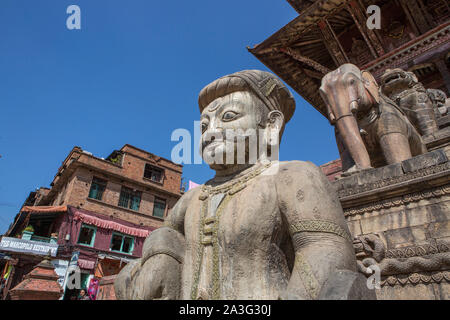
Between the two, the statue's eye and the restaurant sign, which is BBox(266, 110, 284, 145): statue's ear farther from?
the restaurant sign

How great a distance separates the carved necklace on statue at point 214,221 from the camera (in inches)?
71.8

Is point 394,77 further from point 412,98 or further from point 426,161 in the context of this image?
point 426,161

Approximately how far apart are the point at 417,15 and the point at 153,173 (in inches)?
813

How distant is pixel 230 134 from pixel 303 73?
1393cm

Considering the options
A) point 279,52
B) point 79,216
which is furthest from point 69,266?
point 279,52

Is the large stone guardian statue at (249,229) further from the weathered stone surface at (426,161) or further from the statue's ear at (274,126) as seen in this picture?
the weathered stone surface at (426,161)

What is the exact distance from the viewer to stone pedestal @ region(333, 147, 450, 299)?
2.41 meters

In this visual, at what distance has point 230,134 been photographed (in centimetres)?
218

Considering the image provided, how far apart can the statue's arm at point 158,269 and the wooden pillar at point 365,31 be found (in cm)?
1266

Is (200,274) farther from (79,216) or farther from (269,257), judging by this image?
(79,216)

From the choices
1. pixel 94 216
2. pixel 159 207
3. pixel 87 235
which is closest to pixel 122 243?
pixel 87 235

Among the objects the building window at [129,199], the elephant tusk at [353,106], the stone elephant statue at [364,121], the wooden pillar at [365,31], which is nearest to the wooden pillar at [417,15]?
the wooden pillar at [365,31]

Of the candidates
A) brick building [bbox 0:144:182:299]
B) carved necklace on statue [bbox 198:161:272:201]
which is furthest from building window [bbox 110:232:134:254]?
carved necklace on statue [bbox 198:161:272:201]

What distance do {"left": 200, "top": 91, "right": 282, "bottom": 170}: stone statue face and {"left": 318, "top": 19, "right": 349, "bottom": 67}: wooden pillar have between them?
476 inches
